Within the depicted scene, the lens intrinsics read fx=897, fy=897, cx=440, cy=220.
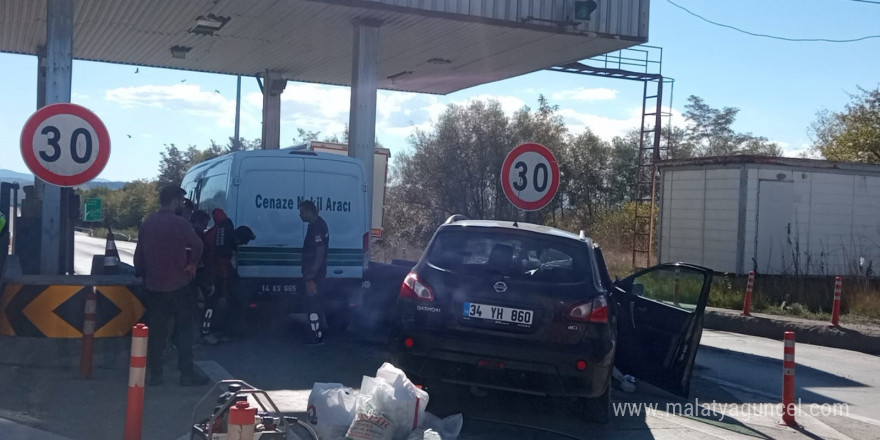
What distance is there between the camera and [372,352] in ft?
35.5

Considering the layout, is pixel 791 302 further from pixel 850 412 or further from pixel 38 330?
pixel 38 330

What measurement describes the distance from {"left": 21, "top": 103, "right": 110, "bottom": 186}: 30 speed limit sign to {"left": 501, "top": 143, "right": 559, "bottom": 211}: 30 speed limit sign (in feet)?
16.7

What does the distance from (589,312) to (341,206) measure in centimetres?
541

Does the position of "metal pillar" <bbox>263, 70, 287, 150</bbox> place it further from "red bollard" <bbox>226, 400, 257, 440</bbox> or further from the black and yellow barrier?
"red bollard" <bbox>226, 400, 257, 440</bbox>

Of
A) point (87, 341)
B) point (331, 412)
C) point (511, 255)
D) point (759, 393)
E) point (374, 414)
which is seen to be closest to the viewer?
point (374, 414)

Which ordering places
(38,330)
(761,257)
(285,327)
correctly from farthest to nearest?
(761,257)
(285,327)
(38,330)

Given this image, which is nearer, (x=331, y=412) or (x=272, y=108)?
(x=331, y=412)

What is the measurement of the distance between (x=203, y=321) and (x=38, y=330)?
2.50 metres

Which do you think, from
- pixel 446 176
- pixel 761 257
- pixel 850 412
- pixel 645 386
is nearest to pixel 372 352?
pixel 645 386

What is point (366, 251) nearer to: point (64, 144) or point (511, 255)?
point (64, 144)

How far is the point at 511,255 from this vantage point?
7.60 metres

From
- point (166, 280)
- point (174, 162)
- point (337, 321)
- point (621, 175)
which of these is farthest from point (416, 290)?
point (174, 162)

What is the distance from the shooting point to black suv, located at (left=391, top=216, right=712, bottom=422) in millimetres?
7074

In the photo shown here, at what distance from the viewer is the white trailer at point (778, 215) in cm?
2166
